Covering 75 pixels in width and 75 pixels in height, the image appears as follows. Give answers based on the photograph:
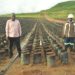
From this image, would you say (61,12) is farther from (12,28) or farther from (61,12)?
(12,28)

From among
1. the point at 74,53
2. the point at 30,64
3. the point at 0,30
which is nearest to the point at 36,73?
the point at 30,64

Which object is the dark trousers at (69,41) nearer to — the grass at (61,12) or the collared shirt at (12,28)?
the collared shirt at (12,28)

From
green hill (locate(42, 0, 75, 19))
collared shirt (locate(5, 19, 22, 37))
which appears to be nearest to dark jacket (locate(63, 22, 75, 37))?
collared shirt (locate(5, 19, 22, 37))

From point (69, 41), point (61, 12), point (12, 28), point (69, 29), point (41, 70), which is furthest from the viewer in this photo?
point (61, 12)

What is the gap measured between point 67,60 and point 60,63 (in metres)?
0.28

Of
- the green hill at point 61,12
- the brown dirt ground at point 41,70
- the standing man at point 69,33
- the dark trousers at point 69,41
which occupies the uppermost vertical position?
the standing man at point 69,33

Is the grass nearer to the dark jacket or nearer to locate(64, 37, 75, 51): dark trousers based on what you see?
locate(64, 37, 75, 51): dark trousers

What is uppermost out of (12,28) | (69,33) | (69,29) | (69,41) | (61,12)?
(12,28)

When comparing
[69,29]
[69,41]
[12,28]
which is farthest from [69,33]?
[12,28]

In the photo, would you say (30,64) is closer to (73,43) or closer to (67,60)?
(67,60)

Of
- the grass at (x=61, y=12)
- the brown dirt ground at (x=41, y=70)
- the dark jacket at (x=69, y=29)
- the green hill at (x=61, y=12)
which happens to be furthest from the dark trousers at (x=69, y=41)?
the green hill at (x=61, y=12)

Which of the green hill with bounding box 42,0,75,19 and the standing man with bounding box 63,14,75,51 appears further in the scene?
the green hill with bounding box 42,0,75,19

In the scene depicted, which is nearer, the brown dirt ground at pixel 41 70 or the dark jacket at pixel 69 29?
the brown dirt ground at pixel 41 70

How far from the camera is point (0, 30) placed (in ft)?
103
